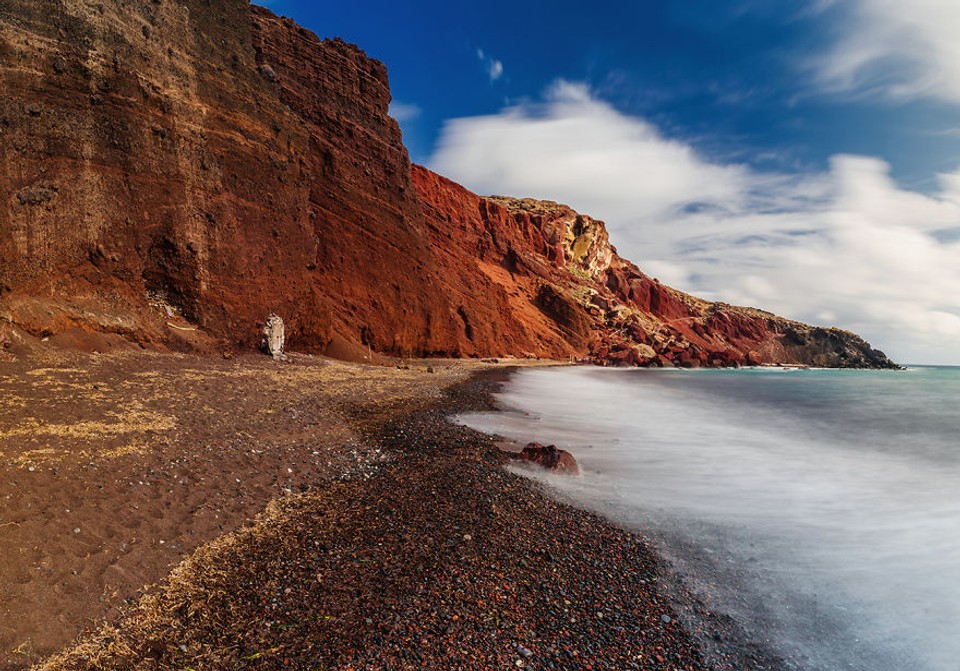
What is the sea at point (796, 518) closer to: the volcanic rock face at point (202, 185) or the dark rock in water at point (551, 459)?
the dark rock in water at point (551, 459)

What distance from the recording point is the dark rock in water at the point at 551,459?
7887 millimetres

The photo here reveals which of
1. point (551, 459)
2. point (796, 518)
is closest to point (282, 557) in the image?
point (551, 459)

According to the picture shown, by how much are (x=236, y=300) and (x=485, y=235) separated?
169 ft

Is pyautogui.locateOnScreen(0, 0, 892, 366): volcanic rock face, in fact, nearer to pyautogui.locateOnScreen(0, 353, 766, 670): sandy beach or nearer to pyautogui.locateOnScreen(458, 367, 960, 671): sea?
pyautogui.locateOnScreen(0, 353, 766, 670): sandy beach

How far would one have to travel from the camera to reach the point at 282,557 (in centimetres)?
440

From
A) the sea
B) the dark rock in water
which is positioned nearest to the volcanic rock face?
the sea

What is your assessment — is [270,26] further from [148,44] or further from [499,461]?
[499,461]

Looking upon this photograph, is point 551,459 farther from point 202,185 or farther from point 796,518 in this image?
point 202,185

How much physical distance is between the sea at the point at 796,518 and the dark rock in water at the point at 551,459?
266mm

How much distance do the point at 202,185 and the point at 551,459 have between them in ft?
51.2

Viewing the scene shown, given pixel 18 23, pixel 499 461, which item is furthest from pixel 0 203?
pixel 499 461

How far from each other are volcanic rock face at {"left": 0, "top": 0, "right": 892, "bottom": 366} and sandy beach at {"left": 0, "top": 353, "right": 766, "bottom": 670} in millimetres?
6005

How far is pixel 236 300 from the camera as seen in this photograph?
55.2 ft

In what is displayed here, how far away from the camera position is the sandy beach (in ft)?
10.7
